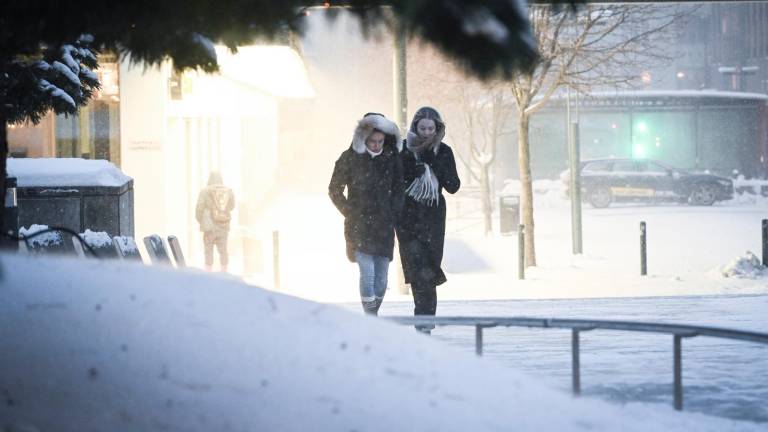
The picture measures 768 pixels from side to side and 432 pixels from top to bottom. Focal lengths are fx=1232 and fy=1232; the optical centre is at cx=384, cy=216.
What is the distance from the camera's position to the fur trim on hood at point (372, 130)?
28.7 ft

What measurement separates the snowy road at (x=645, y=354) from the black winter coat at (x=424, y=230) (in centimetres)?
85

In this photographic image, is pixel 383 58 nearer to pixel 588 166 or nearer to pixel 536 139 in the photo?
pixel 536 139

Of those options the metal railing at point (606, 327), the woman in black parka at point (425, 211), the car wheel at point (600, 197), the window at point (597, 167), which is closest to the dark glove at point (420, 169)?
the woman in black parka at point (425, 211)

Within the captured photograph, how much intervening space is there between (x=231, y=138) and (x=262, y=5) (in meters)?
25.6

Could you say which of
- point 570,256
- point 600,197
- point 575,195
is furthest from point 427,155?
point 600,197

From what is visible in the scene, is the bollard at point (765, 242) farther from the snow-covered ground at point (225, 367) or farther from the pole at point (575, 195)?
the snow-covered ground at point (225, 367)

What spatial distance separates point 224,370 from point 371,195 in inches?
220

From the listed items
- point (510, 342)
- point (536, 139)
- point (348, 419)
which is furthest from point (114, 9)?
point (536, 139)

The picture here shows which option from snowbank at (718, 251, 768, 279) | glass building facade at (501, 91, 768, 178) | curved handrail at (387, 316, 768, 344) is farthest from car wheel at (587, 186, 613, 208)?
curved handrail at (387, 316, 768, 344)

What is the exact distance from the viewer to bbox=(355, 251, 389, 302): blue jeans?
8.94 meters

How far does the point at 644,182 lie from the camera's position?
38.5 meters

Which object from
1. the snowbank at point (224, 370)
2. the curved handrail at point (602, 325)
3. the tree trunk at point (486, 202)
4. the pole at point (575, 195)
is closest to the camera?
the snowbank at point (224, 370)

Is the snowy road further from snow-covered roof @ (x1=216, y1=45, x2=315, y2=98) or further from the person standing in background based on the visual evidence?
snow-covered roof @ (x1=216, y1=45, x2=315, y2=98)

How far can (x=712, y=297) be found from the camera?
14.5 m
